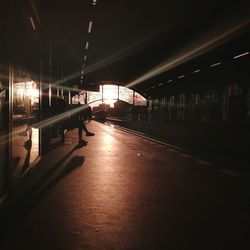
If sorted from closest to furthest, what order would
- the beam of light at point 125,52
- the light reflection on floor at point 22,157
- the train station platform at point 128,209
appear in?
the train station platform at point 128,209
the light reflection on floor at point 22,157
the beam of light at point 125,52

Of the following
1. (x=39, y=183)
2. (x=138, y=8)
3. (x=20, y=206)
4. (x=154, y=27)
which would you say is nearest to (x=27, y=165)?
(x=39, y=183)

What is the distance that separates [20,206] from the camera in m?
5.54

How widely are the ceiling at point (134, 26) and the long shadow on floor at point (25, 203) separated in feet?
8.17

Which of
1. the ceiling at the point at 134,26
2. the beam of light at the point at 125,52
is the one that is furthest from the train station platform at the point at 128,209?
the beam of light at the point at 125,52

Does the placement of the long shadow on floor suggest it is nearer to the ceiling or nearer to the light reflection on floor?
the light reflection on floor

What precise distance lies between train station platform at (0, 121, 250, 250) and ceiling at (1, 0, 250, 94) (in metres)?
2.72

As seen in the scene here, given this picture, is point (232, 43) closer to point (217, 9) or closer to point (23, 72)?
point (217, 9)

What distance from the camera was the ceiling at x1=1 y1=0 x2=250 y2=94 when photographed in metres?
13.8

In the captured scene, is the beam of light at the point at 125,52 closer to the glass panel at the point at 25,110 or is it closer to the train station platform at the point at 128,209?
the glass panel at the point at 25,110

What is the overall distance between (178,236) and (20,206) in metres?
2.42

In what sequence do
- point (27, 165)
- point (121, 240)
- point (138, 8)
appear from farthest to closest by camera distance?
point (138, 8)
point (27, 165)
point (121, 240)

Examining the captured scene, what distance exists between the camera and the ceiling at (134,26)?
1377cm

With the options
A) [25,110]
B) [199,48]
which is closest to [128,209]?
[25,110]

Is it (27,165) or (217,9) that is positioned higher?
(217,9)
